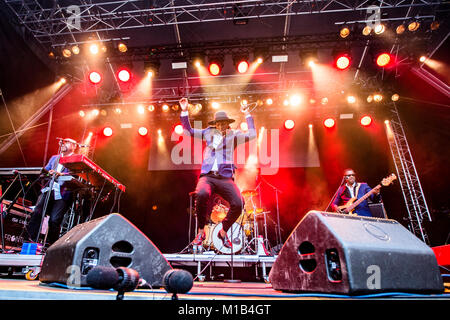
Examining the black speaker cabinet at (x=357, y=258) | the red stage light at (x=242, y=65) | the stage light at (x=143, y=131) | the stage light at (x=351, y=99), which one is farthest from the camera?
the stage light at (x=143, y=131)

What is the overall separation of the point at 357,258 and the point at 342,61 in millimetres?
6871

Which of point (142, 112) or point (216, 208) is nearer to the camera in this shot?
point (216, 208)

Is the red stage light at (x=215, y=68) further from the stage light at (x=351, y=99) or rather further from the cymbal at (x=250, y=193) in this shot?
the stage light at (x=351, y=99)

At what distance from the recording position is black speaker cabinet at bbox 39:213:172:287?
1555mm

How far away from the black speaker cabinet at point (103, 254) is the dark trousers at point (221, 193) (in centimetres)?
141

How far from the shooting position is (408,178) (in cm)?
814

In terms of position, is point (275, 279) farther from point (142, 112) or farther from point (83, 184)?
point (142, 112)

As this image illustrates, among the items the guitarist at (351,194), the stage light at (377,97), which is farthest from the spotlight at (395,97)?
the guitarist at (351,194)

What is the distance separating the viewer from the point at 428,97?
7543 mm

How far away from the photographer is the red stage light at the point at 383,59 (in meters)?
6.61

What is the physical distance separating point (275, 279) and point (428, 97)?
8.49m

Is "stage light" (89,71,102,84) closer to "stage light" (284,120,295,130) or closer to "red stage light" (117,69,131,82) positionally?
"red stage light" (117,69,131,82)
